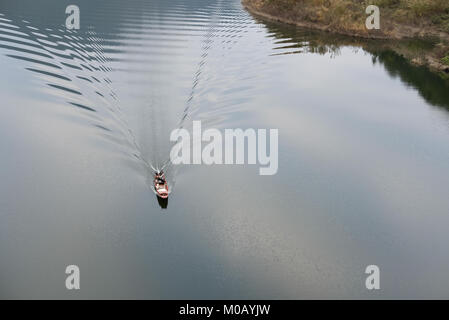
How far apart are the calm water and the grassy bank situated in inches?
603

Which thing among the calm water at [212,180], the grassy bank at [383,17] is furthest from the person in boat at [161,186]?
the grassy bank at [383,17]

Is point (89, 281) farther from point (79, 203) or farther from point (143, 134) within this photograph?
point (143, 134)

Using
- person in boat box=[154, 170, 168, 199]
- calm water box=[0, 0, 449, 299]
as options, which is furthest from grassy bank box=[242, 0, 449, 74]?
person in boat box=[154, 170, 168, 199]

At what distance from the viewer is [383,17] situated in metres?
57.4

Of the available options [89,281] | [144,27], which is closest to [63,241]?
[89,281]

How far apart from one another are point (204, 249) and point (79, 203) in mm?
7180

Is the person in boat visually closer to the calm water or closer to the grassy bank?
the calm water

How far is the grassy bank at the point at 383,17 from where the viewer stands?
178ft

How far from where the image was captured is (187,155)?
955 inches

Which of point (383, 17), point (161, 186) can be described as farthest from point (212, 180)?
point (383, 17)

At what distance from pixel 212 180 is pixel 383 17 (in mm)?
47013

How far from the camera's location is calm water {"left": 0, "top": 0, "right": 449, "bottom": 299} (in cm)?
1673

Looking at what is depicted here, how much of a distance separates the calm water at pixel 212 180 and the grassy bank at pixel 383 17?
15.3 meters

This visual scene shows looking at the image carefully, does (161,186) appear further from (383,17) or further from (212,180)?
(383,17)
